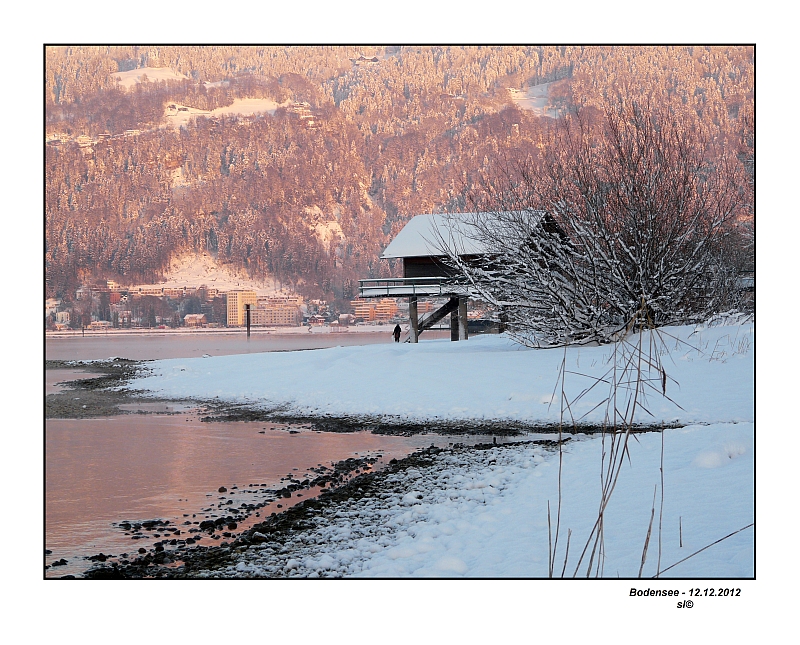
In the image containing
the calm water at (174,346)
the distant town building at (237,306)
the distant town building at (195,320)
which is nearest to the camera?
the calm water at (174,346)

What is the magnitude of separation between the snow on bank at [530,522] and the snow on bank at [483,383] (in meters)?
3.14

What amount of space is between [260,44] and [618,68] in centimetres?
7485

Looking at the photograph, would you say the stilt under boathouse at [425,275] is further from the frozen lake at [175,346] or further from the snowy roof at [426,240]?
the frozen lake at [175,346]

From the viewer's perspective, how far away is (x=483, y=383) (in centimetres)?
1792

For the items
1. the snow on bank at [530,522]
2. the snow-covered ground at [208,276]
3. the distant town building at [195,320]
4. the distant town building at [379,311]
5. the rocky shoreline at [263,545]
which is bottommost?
the rocky shoreline at [263,545]

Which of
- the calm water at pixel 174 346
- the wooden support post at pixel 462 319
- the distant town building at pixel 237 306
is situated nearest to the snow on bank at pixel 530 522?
the wooden support post at pixel 462 319

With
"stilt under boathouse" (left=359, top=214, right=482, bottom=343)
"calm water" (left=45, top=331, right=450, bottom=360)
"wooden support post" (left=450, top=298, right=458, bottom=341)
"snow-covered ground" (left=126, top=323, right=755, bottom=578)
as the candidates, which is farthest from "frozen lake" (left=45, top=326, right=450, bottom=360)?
"snow-covered ground" (left=126, top=323, right=755, bottom=578)

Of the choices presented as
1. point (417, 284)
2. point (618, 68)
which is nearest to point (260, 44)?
point (417, 284)

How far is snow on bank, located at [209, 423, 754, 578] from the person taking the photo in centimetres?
584

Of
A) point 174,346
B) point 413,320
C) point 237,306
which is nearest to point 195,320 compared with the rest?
point 237,306

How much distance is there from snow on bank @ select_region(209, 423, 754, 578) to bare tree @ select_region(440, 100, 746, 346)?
416 inches

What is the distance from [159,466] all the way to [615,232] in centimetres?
1309

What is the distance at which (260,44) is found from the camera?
777cm

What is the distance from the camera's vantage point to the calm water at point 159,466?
27.3ft
